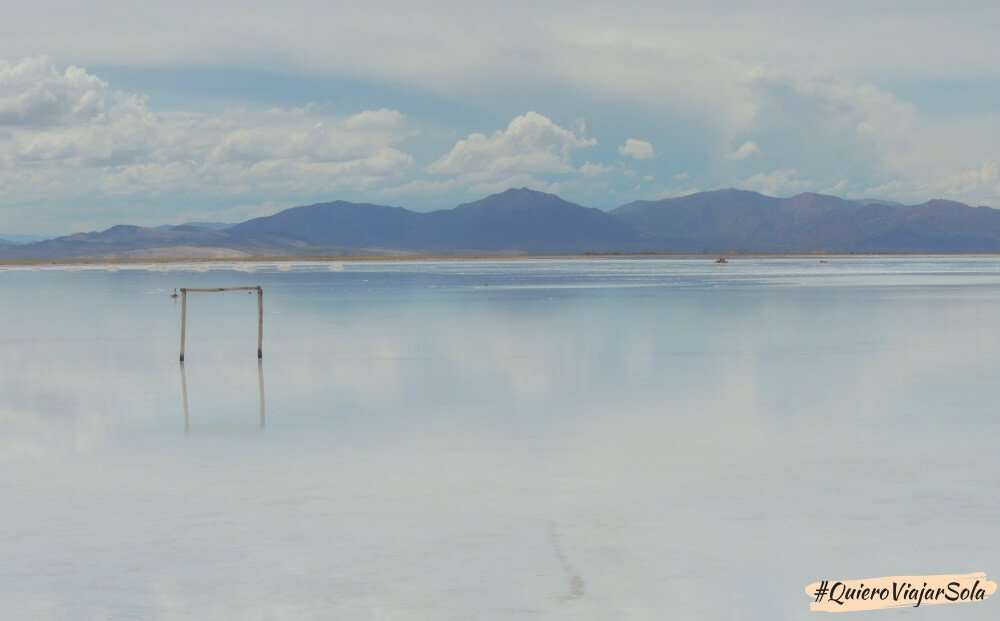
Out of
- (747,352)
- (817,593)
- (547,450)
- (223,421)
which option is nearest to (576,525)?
(817,593)

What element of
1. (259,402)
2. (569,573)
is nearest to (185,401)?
(259,402)

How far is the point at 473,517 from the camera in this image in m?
13.0

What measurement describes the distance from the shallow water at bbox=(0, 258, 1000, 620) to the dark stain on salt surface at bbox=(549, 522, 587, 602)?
0.09 feet

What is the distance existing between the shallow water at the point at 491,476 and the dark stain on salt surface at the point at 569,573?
28 millimetres

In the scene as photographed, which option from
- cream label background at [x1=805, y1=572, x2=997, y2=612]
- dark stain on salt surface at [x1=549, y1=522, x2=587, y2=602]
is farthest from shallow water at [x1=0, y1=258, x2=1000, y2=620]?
cream label background at [x1=805, y1=572, x2=997, y2=612]

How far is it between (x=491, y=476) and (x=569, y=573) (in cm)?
449

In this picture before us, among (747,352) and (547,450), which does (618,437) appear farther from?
(747,352)

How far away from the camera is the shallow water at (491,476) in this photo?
1059 centimetres

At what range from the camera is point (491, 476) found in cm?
1526

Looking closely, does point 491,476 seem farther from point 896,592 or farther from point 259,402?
point 259,402

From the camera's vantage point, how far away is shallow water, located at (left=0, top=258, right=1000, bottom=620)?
10.6 m

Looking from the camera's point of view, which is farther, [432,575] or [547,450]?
[547,450]

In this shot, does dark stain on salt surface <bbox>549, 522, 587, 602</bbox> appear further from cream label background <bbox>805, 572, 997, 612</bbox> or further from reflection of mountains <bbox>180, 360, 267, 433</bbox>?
reflection of mountains <bbox>180, 360, 267, 433</bbox>

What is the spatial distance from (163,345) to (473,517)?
24219 millimetres
